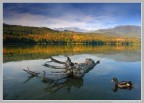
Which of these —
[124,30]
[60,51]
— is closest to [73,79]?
[60,51]

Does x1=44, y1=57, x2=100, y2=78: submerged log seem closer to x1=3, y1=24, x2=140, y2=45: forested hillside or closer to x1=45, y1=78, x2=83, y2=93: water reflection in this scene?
x1=45, y1=78, x2=83, y2=93: water reflection

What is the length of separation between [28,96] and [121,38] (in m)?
2.83

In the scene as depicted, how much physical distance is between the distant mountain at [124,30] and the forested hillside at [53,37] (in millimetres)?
109

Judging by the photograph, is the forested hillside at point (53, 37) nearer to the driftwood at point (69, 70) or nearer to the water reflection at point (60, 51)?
the water reflection at point (60, 51)

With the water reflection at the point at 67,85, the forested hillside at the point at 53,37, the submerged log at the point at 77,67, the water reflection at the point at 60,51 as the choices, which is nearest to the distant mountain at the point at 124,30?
the forested hillside at the point at 53,37

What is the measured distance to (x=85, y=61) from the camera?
6996 mm

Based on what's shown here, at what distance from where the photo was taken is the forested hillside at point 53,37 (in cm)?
660

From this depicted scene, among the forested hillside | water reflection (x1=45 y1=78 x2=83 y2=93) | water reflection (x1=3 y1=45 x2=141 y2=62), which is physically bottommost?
water reflection (x1=45 y1=78 x2=83 y2=93)

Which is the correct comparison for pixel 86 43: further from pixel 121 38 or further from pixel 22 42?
pixel 22 42

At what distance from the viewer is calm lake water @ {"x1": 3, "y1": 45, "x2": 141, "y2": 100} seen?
5930mm

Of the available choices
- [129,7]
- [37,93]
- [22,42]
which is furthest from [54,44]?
[129,7]

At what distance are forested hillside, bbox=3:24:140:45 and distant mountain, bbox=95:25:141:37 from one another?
0.11 m

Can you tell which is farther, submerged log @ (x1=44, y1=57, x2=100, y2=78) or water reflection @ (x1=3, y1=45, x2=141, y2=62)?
water reflection @ (x1=3, y1=45, x2=141, y2=62)

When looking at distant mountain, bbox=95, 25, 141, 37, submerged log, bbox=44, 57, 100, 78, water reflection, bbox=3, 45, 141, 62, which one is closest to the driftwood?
submerged log, bbox=44, 57, 100, 78
